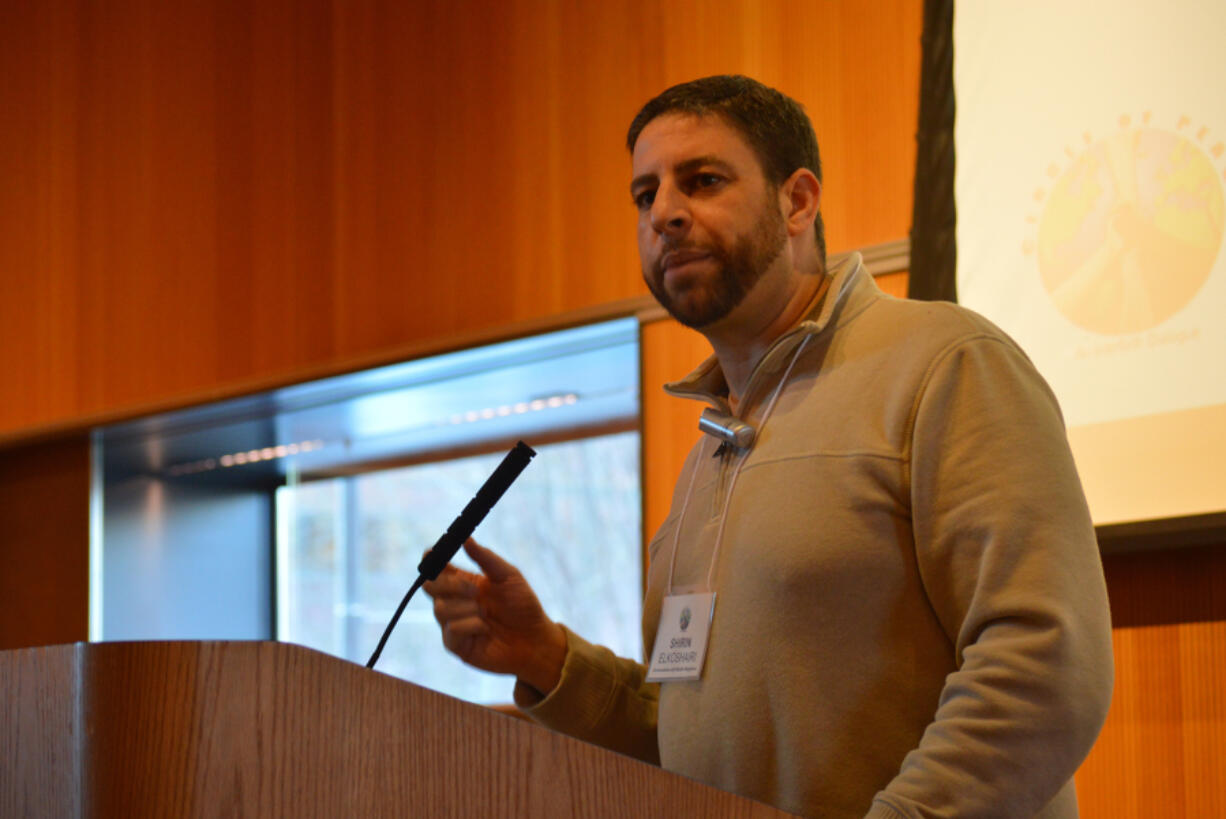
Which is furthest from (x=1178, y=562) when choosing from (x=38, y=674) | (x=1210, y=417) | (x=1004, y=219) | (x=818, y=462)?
(x=38, y=674)

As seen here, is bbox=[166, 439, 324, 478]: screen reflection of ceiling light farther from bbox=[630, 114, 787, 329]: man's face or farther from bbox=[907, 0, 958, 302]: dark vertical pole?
bbox=[630, 114, 787, 329]: man's face

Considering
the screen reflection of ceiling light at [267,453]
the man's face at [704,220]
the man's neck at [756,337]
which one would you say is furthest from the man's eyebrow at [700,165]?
the screen reflection of ceiling light at [267,453]

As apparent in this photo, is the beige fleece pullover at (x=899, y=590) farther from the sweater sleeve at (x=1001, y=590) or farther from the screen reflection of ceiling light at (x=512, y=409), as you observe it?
the screen reflection of ceiling light at (x=512, y=409)

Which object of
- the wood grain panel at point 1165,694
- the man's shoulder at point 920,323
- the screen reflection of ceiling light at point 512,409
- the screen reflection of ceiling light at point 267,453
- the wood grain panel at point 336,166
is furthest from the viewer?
the screen reflection of ceiling light at point 267,453

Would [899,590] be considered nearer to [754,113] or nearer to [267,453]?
[754,113]

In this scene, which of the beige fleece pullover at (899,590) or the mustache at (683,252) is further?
the mustache at (683,252)

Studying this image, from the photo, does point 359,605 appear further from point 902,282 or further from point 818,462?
point 818,462

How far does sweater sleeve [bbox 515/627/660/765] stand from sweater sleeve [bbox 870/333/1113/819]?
1.55 feet

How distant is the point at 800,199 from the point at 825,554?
51 centimetres

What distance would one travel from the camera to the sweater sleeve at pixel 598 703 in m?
1.51

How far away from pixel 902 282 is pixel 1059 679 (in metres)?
1.34

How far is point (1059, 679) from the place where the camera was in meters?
1.04

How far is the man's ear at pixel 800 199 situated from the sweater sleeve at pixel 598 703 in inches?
21.2

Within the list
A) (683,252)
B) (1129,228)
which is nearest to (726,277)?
(683,252)
